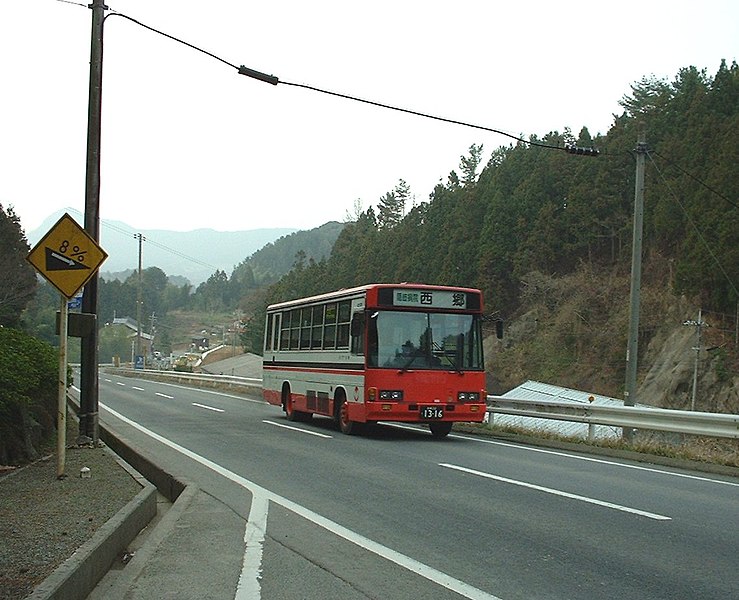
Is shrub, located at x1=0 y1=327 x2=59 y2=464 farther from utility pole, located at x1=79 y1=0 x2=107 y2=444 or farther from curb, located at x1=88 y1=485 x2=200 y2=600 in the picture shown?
curb, located at x1=88 y1=485 x2=200 y2=600

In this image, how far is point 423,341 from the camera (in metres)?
18.1

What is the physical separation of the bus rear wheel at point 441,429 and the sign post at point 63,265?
383 inches

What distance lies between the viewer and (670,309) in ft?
174

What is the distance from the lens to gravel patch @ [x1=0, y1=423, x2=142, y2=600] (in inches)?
250

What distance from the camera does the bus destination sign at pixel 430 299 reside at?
1808 cm

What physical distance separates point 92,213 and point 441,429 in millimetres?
8560

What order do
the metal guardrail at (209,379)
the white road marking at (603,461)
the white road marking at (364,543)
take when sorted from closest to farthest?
Result: the white road marking at (364,543)
the white road marking at (603,461)
the metal guardrail at (209,379)

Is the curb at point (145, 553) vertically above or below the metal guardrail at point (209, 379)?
above

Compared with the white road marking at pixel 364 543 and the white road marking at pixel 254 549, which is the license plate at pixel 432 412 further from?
the white road marking at pixel 254 549

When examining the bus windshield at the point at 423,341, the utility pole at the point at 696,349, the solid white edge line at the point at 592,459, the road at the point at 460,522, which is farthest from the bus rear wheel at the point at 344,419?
the utility pole at the point at 696,349

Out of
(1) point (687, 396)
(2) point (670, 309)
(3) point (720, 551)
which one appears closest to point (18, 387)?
(3) point (720, 551)

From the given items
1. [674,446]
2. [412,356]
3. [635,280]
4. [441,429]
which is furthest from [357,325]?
[635,280]

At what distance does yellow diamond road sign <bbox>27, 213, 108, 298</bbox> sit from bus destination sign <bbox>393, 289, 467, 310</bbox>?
25.7 feet

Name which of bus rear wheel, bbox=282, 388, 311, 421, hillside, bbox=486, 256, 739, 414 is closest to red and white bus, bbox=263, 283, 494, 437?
bus rear wheel, bbox=282, 388, 311, 421
